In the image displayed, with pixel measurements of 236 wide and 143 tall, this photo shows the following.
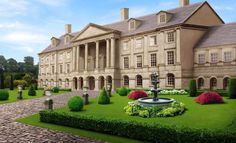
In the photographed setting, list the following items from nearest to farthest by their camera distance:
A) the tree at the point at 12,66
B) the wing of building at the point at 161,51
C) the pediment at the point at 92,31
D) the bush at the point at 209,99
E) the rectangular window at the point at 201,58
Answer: the bush at the point at 209,99 → the wing of building at the point at 161,51 → the rectangular window at the point at 201,58 → the pediment at the point at 92,31 → the tree at the point at 12,66

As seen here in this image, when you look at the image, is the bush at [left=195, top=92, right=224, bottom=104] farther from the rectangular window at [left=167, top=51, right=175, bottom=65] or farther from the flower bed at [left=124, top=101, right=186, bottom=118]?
the rectangular window at [left=167, top=51, right=175, bottom=65]

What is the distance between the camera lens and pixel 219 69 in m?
42.8

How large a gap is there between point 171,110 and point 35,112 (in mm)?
13236

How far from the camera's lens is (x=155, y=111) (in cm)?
2105

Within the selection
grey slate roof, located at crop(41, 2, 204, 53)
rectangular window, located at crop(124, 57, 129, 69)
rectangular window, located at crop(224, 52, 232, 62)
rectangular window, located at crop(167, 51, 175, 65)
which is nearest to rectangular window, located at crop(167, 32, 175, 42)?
grey slate roof, located at crop(41, 2, 204, 53)

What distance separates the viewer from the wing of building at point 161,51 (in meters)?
44.1

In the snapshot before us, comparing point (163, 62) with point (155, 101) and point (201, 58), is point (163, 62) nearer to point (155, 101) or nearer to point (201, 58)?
point (201, 58)

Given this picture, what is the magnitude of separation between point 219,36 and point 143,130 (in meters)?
33.0

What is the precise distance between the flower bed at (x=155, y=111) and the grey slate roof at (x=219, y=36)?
2432 centimetres

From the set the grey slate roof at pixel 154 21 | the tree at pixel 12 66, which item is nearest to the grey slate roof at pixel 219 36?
the grey slate roof at pixel 154 21

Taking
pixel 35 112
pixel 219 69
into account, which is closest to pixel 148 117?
pixel 35 112

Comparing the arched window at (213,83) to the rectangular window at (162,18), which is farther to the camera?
the rectangular window at (162,18)

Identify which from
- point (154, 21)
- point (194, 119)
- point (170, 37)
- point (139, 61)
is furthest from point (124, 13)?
point (194, 119)

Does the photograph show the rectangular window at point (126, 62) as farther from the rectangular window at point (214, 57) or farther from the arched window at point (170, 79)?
the rectangular window at point (214, 57)
